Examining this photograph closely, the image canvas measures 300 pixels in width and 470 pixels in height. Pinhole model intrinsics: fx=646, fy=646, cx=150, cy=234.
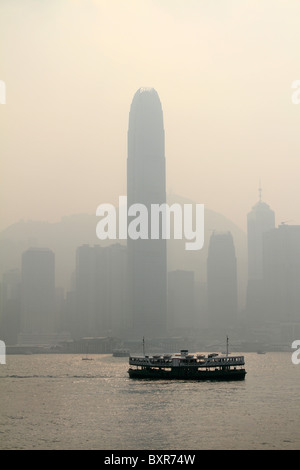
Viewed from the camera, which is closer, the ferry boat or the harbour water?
the harbour water

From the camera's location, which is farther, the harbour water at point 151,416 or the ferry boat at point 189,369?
the ferry boat at point 189,369

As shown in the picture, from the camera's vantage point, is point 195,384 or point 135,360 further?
point 135,360

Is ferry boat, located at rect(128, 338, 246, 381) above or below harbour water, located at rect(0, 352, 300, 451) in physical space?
above

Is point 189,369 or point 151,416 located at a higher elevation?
point 189,369

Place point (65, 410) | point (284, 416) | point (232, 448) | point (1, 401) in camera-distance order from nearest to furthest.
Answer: point (232, 448) → point (284, 416) → point (65, 410) → point (1, 401)

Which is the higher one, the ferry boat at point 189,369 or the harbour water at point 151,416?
the ferry boat at point 189,369

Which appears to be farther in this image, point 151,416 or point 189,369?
point 189,369
